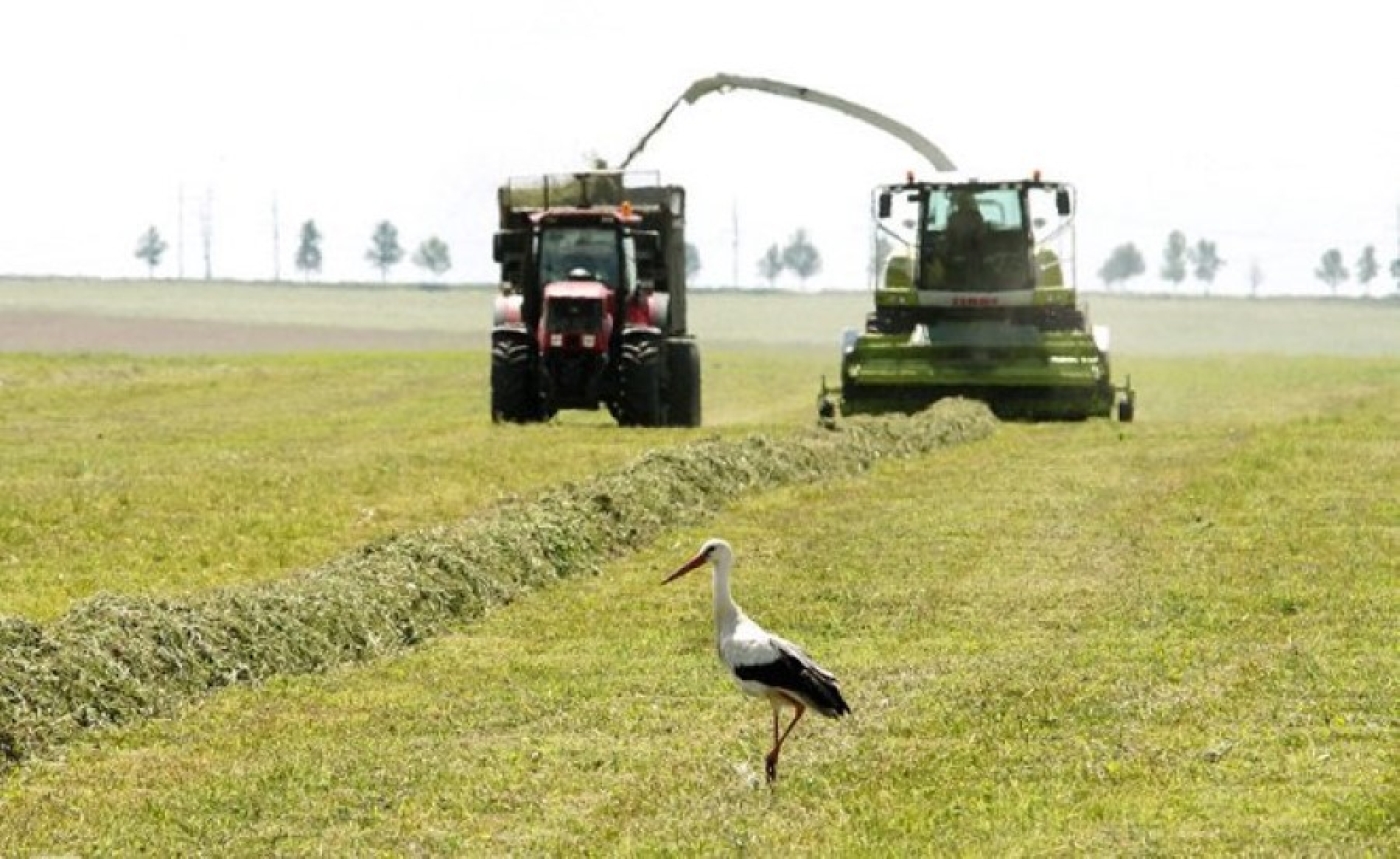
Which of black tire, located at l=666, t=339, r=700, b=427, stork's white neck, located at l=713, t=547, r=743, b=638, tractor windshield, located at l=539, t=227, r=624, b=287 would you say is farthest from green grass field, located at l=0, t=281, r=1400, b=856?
black tire, located at l=666, t=339, r=700, b=427

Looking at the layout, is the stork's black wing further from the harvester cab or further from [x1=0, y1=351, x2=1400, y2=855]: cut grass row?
the harvester cab

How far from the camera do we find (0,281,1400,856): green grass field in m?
13.3

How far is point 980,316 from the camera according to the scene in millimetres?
47500

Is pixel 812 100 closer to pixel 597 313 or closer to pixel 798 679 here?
pixel 597 313

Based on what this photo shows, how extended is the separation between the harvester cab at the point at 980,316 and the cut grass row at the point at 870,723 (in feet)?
57.1

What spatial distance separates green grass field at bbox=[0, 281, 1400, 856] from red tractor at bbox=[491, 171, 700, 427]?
13.9 ft

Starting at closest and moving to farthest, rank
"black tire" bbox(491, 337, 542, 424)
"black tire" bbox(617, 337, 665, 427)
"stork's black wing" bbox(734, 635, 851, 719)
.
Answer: "stork's black wing" bbox(734, 635, 851, 719), "black tire" bbox(617, 337, 665, 427), "black tire" bbox(491, 337, 542, 424)

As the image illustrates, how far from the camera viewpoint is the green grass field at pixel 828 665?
13328 mm

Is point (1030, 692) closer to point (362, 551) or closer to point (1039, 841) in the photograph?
point (1039, 841)

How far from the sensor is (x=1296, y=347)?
135750 mm

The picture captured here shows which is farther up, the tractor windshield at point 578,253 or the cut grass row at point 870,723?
the tractor windshield at point 578,253

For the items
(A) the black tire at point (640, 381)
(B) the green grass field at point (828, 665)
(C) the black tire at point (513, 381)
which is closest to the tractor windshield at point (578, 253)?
(C) the black tire at point (513, 381)

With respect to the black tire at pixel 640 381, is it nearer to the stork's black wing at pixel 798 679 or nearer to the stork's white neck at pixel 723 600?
the stork's white neck at pixel 723 600

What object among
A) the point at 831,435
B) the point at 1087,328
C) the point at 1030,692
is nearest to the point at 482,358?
the point at 1087,328
